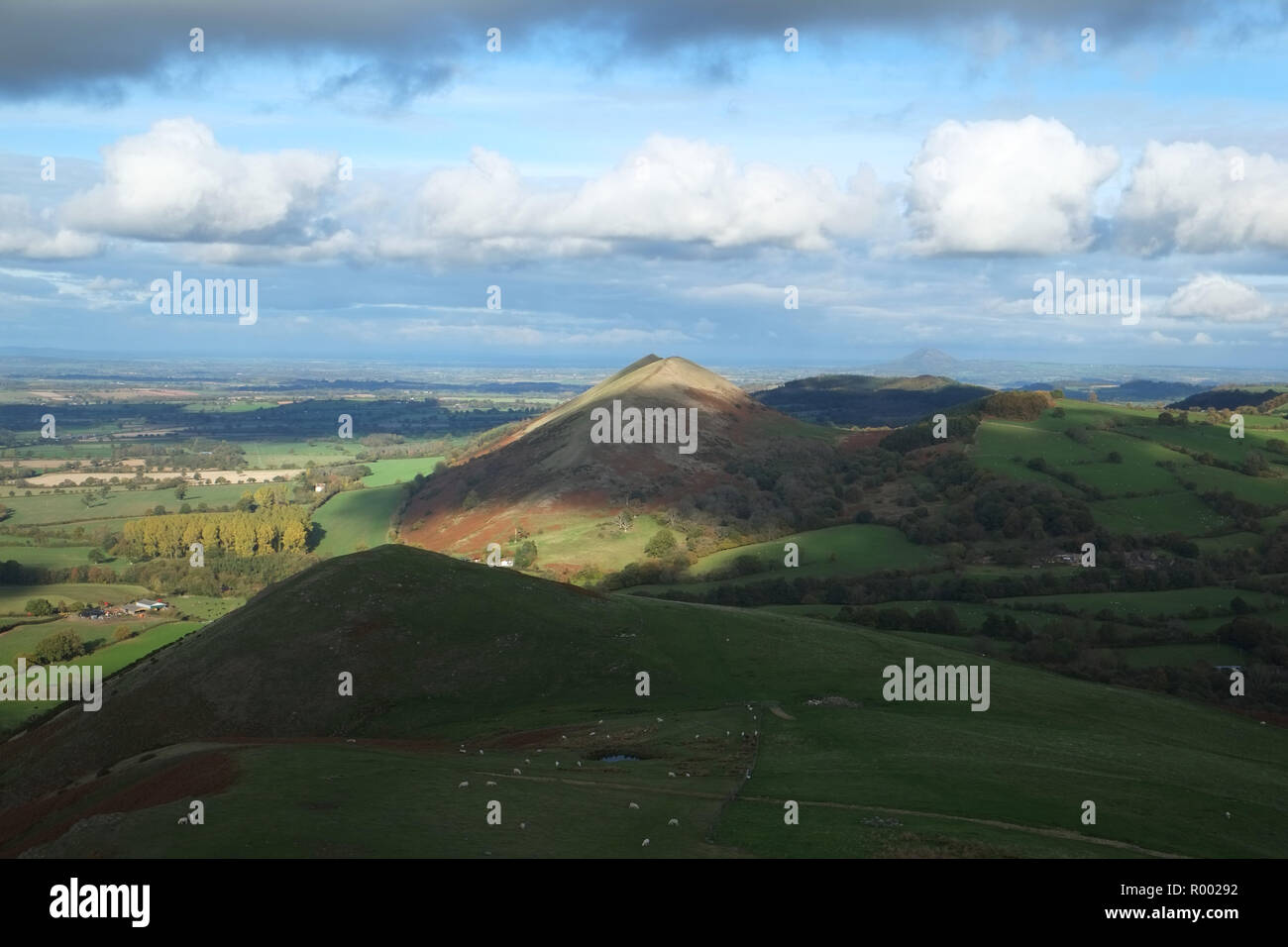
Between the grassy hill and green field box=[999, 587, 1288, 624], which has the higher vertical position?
the grassy hill

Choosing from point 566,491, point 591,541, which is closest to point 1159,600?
point 591,541

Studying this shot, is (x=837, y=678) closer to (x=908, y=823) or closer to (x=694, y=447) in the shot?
(x=908, y=823)

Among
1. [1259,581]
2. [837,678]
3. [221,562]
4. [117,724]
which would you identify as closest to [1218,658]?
[1259,581]

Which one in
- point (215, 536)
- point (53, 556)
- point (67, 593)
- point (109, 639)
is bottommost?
point (109, 639)

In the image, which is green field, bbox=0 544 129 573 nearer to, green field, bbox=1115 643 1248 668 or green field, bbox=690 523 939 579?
green field, bbox=690 523 939 579

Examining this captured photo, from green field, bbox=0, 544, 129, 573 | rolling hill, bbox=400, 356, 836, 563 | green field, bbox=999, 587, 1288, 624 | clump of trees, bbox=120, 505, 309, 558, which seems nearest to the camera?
green field, bbox=999, 587, 1288, 624

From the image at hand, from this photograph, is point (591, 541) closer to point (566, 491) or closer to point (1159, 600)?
point (566, 491)

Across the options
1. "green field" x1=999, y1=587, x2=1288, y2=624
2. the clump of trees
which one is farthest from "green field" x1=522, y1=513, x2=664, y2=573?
"green field" x1=999, y1=587, x2=1288, y2=624

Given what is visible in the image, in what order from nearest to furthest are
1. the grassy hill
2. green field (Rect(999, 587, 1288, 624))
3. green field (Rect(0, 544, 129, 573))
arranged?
the grassy hill < green field (Rect(999, 587, 1288, 624)) < green field (Rect(0, 544, 129, 573))

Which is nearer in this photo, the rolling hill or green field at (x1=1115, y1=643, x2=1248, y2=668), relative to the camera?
green field at (x1=1115, y1=643, x2=1248, y2=668)
